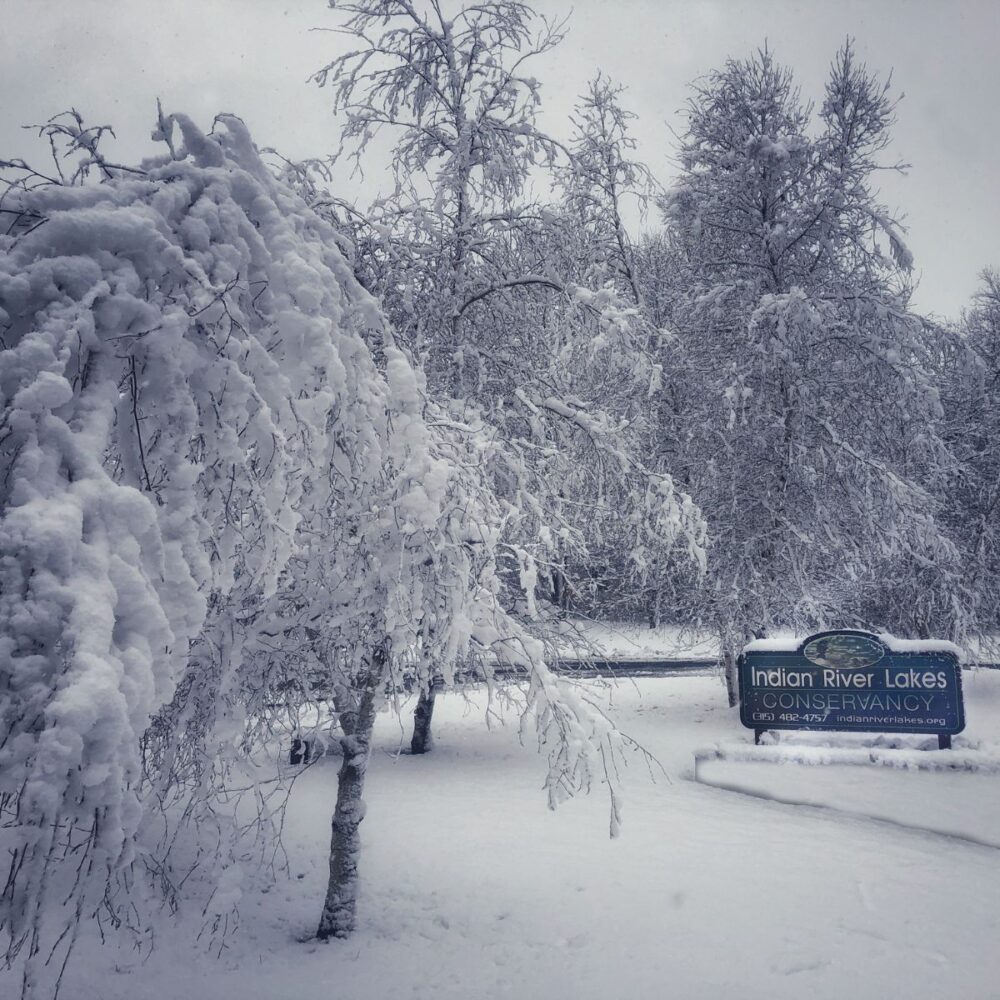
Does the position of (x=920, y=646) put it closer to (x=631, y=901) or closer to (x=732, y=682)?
(x=732, y=682)

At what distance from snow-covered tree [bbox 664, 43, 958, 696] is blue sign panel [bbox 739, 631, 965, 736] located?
35.1 inches

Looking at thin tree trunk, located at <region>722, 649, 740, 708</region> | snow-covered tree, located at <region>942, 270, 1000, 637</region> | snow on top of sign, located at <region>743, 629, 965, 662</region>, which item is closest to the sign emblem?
snow on top of sign, located at <region>743, 629, 965, 662</region>

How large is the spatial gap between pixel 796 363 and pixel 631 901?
7671 millimetres

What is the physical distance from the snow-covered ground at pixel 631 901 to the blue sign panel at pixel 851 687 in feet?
2.27

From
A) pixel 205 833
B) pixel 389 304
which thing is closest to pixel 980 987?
pixel 205 833

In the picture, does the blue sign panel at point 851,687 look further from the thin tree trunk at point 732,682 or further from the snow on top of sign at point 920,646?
the thin tree trunk at point 732,682

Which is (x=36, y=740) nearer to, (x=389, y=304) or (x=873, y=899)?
(x=389, y=304)

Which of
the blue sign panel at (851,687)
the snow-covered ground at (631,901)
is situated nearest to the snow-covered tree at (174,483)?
the snow-covered ground at (631,901)

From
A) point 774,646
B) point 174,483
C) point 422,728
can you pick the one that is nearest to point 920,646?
point 774,646

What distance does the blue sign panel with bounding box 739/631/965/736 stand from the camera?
9023mm

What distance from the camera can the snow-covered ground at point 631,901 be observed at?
471 cm

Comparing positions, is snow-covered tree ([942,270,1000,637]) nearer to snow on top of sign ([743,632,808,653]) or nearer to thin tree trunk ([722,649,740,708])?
thin tree trunk ([722,649,740,708])

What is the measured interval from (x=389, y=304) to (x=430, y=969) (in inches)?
189

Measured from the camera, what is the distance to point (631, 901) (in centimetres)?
585
